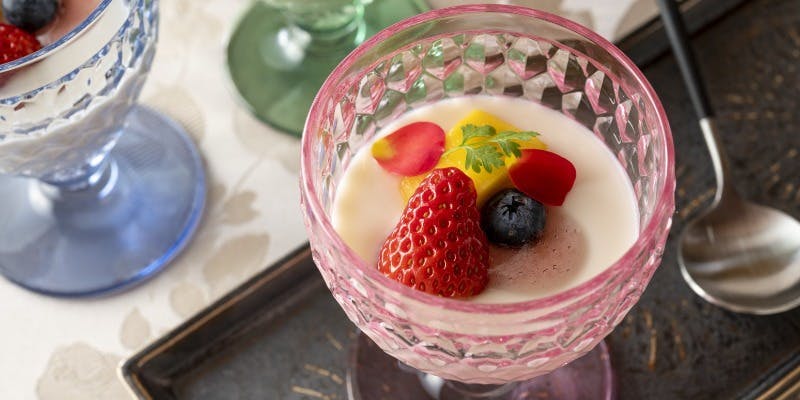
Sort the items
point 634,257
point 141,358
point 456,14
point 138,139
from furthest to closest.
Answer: point 138,139 → point 141,358 → point 456,14 → point 634,257

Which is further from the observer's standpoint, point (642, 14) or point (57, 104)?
point (642, 14)

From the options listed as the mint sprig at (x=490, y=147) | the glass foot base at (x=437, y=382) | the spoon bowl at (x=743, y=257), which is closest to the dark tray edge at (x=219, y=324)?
the glass foot base at (x=437, y=382)

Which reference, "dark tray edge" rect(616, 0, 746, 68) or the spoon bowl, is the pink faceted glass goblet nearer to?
the spoon bowl

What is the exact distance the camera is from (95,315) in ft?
3.99

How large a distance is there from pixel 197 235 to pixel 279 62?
309 mm

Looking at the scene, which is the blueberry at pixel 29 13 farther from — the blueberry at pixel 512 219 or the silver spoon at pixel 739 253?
the silver spoon at pixel 739 253

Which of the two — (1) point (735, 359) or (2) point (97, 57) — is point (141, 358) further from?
(1) point (735, 359)

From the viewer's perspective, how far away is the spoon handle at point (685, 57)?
126 cm

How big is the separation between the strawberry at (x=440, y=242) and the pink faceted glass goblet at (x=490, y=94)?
0.05 metres

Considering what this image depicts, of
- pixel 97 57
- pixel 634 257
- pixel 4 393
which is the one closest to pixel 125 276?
pixel 4 393

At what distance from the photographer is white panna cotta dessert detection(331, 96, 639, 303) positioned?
0.93 m

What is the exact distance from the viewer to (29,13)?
1117mm

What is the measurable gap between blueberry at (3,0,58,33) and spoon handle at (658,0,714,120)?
754 mm

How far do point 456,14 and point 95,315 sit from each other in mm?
588
